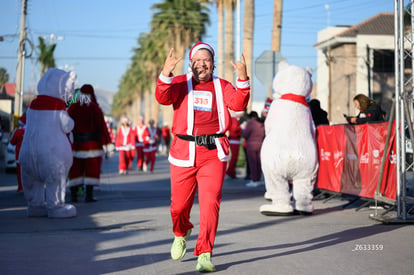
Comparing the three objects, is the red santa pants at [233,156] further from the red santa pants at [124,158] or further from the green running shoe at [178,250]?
the green running shoe at [178,250]

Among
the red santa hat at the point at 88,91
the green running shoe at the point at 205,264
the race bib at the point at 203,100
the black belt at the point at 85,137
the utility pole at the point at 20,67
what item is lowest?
the green running shoe at the point at 205,264

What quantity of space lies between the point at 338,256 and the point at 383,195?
3.25m

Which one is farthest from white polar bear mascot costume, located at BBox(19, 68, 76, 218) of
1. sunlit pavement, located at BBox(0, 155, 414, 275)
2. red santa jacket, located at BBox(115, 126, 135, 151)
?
red santa jacket, located at BBox(115, 126, 135, 151)

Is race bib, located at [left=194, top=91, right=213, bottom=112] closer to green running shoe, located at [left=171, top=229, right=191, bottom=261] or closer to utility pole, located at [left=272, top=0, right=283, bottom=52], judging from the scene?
green running shoe, located at [left=171, top=229, right=191, bottom=261]

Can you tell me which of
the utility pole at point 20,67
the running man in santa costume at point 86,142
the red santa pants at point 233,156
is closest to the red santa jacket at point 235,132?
the red santa pants at point 233,156

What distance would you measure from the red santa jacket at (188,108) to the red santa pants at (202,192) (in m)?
0.08

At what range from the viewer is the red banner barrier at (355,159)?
8.98 m

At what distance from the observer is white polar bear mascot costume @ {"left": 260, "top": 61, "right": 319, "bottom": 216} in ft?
30.0

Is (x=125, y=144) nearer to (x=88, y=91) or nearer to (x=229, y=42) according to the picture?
(x=88, y=91)

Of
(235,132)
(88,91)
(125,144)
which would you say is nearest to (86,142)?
(88,91)

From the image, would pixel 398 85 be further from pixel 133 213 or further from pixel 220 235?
pixel 133 213

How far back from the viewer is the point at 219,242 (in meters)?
6.88

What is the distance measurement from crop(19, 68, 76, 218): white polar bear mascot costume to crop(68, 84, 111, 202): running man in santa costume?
215 cm

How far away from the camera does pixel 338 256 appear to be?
6.05 metres
